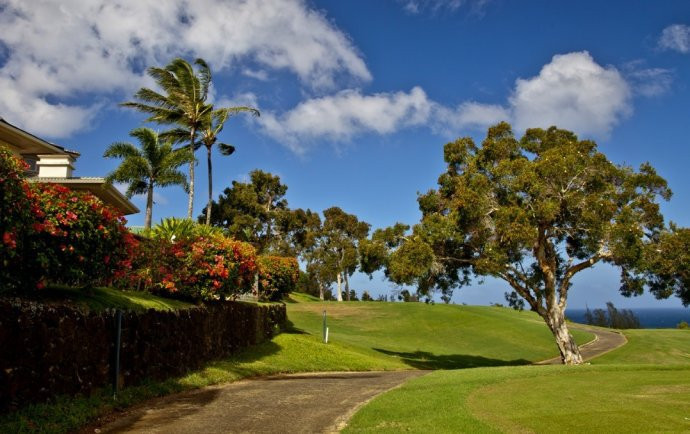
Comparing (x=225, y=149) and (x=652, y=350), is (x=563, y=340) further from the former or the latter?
(x=225, y=149)

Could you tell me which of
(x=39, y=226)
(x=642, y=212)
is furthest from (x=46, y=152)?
(x=642, y=212)

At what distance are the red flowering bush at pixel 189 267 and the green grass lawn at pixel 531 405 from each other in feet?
22.5

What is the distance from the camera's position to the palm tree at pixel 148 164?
3769cm

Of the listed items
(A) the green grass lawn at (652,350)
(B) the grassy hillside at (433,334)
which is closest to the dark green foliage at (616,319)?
(A) the green grass lawn at (652,350)

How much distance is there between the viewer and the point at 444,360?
3647 centimetres

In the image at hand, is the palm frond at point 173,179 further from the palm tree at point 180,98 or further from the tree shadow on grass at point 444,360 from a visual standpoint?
the tree shadow on grass at point 444,360

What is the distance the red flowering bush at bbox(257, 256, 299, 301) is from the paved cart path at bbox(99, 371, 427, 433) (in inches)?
697

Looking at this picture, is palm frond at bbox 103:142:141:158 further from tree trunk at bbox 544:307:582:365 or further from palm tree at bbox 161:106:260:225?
tree trunk at bbox 544:307:582:365

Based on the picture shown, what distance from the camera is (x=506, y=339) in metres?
46.4

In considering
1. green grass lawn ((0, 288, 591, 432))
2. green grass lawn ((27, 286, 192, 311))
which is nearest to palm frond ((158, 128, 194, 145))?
green grass lawn ((0, 288, 591, 432))

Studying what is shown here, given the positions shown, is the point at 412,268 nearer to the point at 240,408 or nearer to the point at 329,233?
the point at 240,408

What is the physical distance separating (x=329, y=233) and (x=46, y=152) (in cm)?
5868

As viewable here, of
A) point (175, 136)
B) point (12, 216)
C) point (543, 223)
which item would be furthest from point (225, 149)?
point (12, 216)

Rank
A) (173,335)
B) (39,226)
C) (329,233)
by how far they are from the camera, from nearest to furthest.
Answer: (39,226), (173,335), (329,233)
